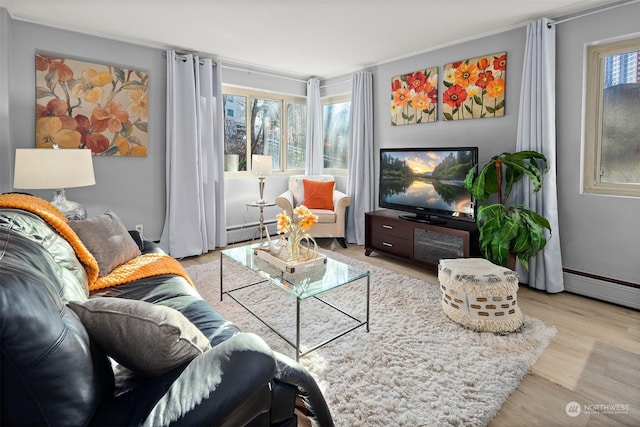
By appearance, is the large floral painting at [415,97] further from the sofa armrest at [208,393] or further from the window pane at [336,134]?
the sofa armrest at [208,393]

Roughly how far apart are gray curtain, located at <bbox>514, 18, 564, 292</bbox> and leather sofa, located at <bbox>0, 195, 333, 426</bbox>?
2702mm

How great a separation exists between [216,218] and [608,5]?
4269 mm

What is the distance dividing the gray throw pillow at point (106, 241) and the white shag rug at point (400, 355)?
0.81 metres

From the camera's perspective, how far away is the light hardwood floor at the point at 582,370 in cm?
170

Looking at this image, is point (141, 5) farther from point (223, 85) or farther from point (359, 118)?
point (359, 118)

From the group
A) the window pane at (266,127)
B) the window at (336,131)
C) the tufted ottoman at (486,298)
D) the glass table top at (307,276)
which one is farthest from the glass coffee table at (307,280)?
the window at (336,131)

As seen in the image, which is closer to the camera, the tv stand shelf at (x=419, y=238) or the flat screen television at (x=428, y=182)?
the tv stand shelf at (x=419, y=238)

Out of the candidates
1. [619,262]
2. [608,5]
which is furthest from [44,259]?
[608,5]

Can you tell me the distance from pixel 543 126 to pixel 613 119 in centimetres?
49

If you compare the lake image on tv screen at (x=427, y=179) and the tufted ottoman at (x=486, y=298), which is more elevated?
the lake image on tv screen at (x=427, y=179)

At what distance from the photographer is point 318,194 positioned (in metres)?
4.84

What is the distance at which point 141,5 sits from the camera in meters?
3.02

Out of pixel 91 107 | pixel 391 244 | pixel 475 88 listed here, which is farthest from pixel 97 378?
pixel 475 88

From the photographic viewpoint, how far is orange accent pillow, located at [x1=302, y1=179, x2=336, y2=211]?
4.82 metres
